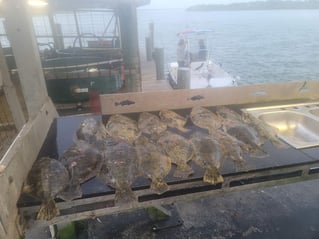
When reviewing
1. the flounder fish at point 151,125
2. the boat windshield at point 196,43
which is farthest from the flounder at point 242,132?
the boat windshield at point 196,43

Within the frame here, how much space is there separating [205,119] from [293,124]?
0.89 metres

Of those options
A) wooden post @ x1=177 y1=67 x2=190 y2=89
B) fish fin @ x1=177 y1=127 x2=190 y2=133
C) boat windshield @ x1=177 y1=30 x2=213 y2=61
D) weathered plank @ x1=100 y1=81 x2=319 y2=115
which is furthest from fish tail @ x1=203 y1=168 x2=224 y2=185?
boat windshield @ x1=177 y1=30 x2=213 y2=61

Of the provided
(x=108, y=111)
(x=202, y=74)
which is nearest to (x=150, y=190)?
(x=108, y=111)

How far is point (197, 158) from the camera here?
149 centimetres

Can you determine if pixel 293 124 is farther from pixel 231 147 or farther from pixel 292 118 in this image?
pixel 231 147

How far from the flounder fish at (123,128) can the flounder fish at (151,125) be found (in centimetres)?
5

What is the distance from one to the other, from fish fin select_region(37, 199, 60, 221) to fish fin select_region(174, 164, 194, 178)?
64 cm

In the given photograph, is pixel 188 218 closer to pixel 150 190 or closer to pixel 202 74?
pixel 150 190

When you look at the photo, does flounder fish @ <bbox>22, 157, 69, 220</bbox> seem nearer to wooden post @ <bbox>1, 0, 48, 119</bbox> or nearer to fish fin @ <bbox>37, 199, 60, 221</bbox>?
fish fin @ <bbox>37, 199, 60, 221</bbox>

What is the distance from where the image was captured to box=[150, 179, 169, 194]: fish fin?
1253mm

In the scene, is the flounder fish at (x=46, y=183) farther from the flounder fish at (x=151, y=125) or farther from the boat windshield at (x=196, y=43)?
the boat windshield at (x=196, y=43)

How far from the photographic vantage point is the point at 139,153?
1516mm

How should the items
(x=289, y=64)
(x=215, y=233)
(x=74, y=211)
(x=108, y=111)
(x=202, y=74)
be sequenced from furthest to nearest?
(x=289, y=64)
(x=202, y=74)
(x=108, y=111)
(x=215, y=233)
(x=74, y=211)

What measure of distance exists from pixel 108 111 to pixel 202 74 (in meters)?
8.50
